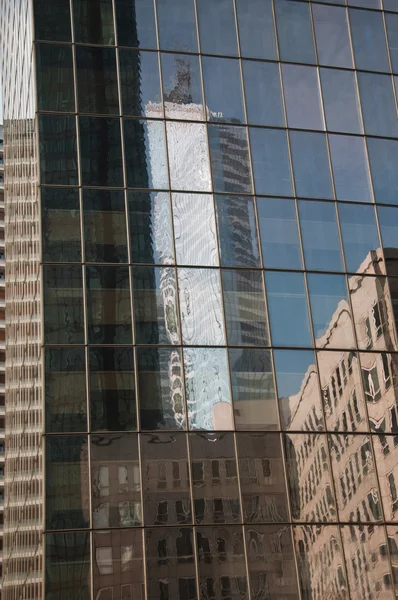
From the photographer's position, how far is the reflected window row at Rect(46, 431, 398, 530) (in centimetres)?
3225

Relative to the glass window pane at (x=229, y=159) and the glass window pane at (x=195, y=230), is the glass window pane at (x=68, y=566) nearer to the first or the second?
the glass window pane at (x=195, y=230)

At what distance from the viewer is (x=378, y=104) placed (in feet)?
135

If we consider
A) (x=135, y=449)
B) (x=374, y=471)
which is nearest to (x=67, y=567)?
(x=135, y=449)

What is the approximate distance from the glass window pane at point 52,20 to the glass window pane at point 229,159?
6.38 m

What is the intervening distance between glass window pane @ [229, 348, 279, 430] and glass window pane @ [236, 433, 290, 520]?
471mm

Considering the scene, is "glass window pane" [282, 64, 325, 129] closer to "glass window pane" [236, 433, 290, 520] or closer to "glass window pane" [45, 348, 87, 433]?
"glass window pane" [236, 433, 290, 520]

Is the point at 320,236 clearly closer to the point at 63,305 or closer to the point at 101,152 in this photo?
the point at 101,152

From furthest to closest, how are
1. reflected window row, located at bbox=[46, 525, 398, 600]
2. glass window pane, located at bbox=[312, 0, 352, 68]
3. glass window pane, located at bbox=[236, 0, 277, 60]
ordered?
glass window pane, located at bbox=[312, 0, 352, 68] < glass window pane, located at bbox=[236, 0, 277, 60] < reflected window row, located at bbox=[46, 525, 398, 600]

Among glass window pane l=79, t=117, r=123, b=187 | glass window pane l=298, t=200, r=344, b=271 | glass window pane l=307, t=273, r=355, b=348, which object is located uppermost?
glass window pane l=79, t=117, r=123, b=187

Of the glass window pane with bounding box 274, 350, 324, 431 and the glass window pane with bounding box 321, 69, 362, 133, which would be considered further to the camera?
the glass window pane with bounding box 321, 69, 362, 133

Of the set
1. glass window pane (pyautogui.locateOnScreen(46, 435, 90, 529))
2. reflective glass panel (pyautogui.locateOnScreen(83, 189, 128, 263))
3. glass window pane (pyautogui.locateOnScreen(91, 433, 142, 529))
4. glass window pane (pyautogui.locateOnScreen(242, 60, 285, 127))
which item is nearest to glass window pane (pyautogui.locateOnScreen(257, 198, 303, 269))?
glass window pane (pyautogui.locateOnScreen(242, 60, 285, 127))

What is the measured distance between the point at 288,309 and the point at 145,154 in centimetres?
756

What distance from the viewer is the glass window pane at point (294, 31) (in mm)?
40938

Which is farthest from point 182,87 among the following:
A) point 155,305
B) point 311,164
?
point 155,305
